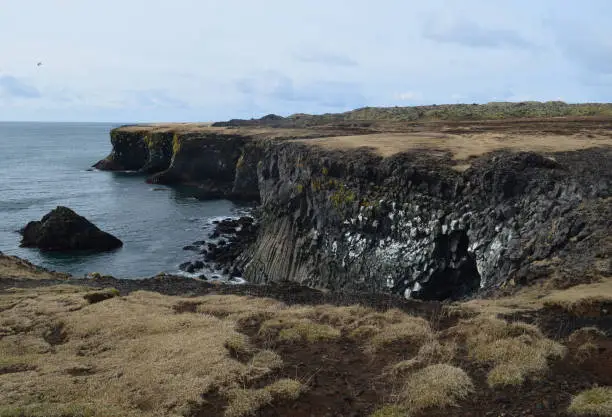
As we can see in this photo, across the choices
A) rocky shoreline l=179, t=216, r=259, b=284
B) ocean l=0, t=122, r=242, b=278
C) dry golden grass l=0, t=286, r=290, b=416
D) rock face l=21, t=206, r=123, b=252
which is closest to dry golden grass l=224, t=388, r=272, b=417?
dry golden grass l=0, t=286, r=290, b=416

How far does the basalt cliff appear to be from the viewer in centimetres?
2698

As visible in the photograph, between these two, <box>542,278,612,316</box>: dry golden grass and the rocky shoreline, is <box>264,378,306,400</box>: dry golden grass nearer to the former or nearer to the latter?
<box>542,278,612,316</box>: dry golden grass

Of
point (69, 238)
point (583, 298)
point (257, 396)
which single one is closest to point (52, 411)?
point (257, 396)

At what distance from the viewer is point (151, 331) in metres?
18.8

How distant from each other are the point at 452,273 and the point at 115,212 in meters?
61.7

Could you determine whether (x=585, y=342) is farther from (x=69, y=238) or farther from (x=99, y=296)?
(x=69, y=238)

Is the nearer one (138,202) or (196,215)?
(196,215)

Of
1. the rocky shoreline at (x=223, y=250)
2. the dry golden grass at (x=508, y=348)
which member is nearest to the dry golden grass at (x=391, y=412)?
the dry golden grass at (x=508, y=348)

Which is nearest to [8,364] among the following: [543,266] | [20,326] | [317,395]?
[20,326]

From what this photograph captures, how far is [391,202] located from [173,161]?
8142cm

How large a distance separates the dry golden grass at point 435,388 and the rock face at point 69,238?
5290cm

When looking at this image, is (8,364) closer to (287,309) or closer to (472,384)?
(287,309)

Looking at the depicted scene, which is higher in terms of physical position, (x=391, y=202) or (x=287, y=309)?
(x=391, y=202)

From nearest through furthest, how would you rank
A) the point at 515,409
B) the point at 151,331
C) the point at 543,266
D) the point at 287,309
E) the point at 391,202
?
the point at 515,409
the point at 151,331
the point at 287,309
the point at 543,266
the point at 391,202
